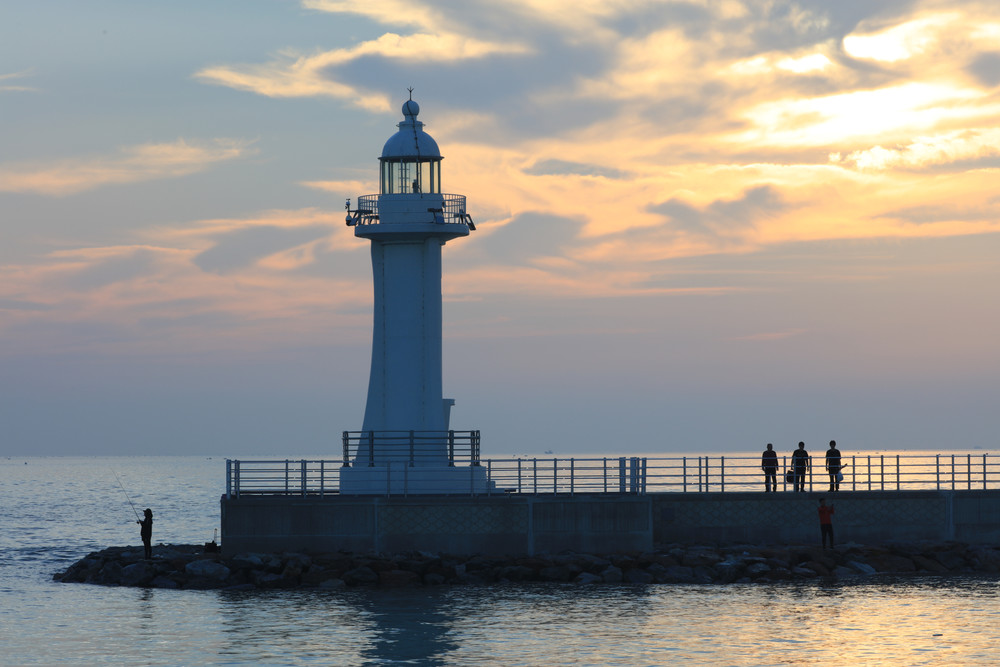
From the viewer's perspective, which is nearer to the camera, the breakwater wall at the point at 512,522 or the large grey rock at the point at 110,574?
the breakwater wall at the point at 512,522

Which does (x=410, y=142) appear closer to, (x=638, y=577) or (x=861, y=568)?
(x=638, y=577)

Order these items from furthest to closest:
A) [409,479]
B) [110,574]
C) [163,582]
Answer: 1. [110,574]
2. [409,479]
3. [163,582]

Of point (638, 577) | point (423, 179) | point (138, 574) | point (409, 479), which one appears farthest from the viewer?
point (423, 179)

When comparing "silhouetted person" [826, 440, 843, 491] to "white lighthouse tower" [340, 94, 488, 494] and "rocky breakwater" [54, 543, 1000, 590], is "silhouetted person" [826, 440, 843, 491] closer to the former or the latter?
"rocky breakwater" [54, 543, 1000, 590]

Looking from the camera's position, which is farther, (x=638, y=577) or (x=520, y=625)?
(x=638, y=577)

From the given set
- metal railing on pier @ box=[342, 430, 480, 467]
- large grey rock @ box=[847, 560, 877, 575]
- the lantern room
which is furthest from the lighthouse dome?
large grey rock @ box=[847, 560, 877, 575]

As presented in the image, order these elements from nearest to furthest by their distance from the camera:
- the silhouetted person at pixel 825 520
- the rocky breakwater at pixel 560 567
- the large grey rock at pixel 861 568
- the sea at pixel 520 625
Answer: the sea at pixel 520 625 < the rocky breakwater at pixel 560 567 < the large grey rock at pixel 861 568 < the silhouetted person at pixel 825 520

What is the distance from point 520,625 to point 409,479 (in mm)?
7747

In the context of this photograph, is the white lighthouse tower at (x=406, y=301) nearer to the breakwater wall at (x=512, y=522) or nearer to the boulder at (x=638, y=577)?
the breakwater wall at (x=512, y=522)

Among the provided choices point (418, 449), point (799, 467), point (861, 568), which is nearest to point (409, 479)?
point (418, 449)

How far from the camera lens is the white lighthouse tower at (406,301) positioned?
35.2 meters

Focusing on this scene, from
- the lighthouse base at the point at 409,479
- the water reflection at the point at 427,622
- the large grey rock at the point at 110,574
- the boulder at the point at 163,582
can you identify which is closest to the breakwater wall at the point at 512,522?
the lighthouse base at the point at 409,479

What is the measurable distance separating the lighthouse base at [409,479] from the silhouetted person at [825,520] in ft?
26.8

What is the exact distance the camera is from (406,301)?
35875mm
